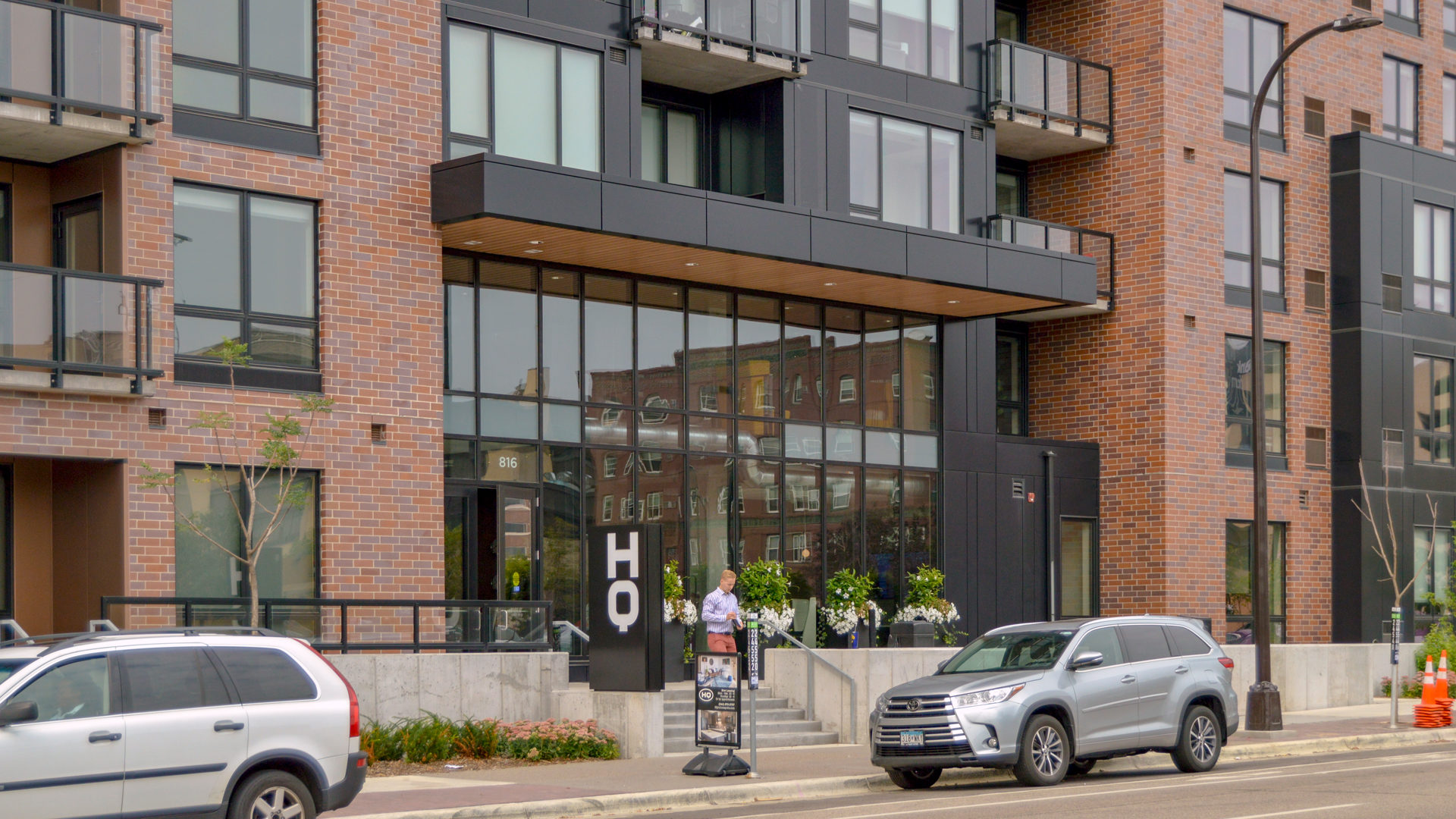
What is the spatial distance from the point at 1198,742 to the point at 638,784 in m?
6.42

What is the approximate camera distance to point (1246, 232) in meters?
33.0

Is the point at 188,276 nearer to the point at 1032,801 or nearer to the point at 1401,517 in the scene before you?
the point at 1032,801

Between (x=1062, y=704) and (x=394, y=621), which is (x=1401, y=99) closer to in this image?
(x=1062, y=704)

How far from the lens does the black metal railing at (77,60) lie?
18.5 meters

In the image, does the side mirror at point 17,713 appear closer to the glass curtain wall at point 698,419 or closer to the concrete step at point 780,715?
the concrete step at point 780,715

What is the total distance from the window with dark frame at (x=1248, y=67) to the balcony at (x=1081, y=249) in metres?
3.62

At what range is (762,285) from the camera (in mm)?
26375

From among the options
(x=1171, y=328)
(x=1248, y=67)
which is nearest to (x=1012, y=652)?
(x=1171, y=328)

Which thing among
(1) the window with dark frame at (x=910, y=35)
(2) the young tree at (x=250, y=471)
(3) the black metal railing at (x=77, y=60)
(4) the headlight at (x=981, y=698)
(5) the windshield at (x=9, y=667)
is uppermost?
(1) the window with dark frame at (x=910, y=35)

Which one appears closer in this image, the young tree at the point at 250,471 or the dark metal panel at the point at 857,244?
the young tree at the point at 250,471

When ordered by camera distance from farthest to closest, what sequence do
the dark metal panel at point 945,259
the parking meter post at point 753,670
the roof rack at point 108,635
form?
the dark metal panel at point 945,259, the parking meter post at point 753,670, the roof rack at point 108,635

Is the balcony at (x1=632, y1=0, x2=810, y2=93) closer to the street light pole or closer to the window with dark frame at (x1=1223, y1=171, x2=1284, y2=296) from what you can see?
the street light pole

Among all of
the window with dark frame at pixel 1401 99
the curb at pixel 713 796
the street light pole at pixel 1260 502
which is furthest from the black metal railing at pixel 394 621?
the window with dark frame at pixel 1401 99

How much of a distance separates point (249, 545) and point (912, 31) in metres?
15.2
